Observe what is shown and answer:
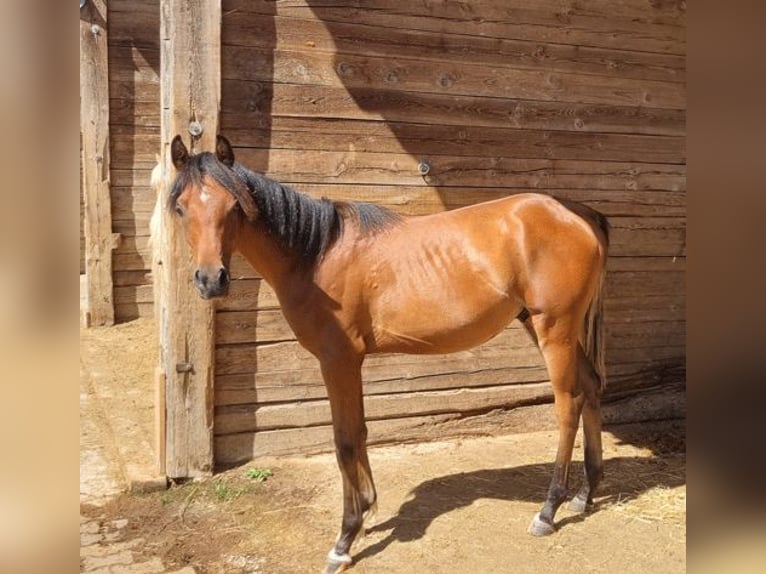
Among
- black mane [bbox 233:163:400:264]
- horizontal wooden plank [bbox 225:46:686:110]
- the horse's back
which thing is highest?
horizontal wooden plank [bbox 225:46:686:110]

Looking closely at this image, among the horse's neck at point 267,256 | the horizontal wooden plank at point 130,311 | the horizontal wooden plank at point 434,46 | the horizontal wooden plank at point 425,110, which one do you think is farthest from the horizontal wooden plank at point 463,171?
the horizontal wooden plank at point 130,311

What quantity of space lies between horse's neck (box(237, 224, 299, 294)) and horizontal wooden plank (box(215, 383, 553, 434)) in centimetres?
136

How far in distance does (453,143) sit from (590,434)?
6.68 ft

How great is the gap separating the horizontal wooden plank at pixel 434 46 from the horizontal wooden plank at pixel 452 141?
45 centimetres

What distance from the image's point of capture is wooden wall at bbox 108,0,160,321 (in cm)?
692

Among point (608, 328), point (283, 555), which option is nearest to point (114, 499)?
point (283, 555)

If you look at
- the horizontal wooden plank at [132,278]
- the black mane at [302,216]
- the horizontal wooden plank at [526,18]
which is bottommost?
the horizontal wooden plank at [132,278]

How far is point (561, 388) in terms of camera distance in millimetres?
3367

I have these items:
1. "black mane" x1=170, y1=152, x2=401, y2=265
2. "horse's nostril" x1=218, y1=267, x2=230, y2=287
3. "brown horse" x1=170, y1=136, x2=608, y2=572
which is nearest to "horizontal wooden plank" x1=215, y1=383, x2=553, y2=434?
"brown horse" x1=170, y1=136, x2=608, y2=572

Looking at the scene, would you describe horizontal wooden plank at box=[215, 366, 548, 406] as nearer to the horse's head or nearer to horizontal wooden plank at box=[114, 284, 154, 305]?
the horse's head

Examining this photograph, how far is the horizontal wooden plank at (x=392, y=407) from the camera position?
163 inches

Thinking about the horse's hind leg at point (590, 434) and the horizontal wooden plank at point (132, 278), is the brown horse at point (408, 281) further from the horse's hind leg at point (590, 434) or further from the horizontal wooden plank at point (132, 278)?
the horizontal wooden plank at point (132, 278)

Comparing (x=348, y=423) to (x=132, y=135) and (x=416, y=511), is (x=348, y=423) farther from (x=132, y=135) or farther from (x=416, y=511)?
(x=132, y=135)
